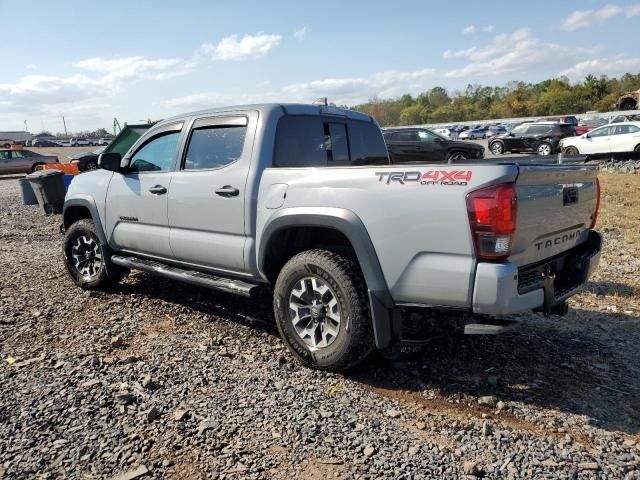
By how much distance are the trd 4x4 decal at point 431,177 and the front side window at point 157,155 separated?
7.87 feet

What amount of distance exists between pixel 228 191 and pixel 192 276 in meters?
0.92

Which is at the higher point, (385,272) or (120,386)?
(385,272)

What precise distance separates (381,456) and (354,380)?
36.1 inches

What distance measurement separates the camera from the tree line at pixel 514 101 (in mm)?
78312

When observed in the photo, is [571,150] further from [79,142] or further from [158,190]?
[79,142]

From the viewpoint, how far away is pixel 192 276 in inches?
180

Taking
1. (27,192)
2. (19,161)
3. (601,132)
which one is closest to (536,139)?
(601,132)

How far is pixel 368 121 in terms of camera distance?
5137 mm

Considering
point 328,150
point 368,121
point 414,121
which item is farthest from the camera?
point 414,121

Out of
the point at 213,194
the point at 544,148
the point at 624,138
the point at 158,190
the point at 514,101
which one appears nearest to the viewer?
the point at 213,194

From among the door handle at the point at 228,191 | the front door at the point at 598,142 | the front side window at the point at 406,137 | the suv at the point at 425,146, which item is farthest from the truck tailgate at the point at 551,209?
the front door at the point at 598,142

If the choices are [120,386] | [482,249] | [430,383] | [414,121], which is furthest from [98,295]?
[414,121]

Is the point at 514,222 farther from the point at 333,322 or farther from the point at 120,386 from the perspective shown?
the point at 120,386

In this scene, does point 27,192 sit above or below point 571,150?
above
